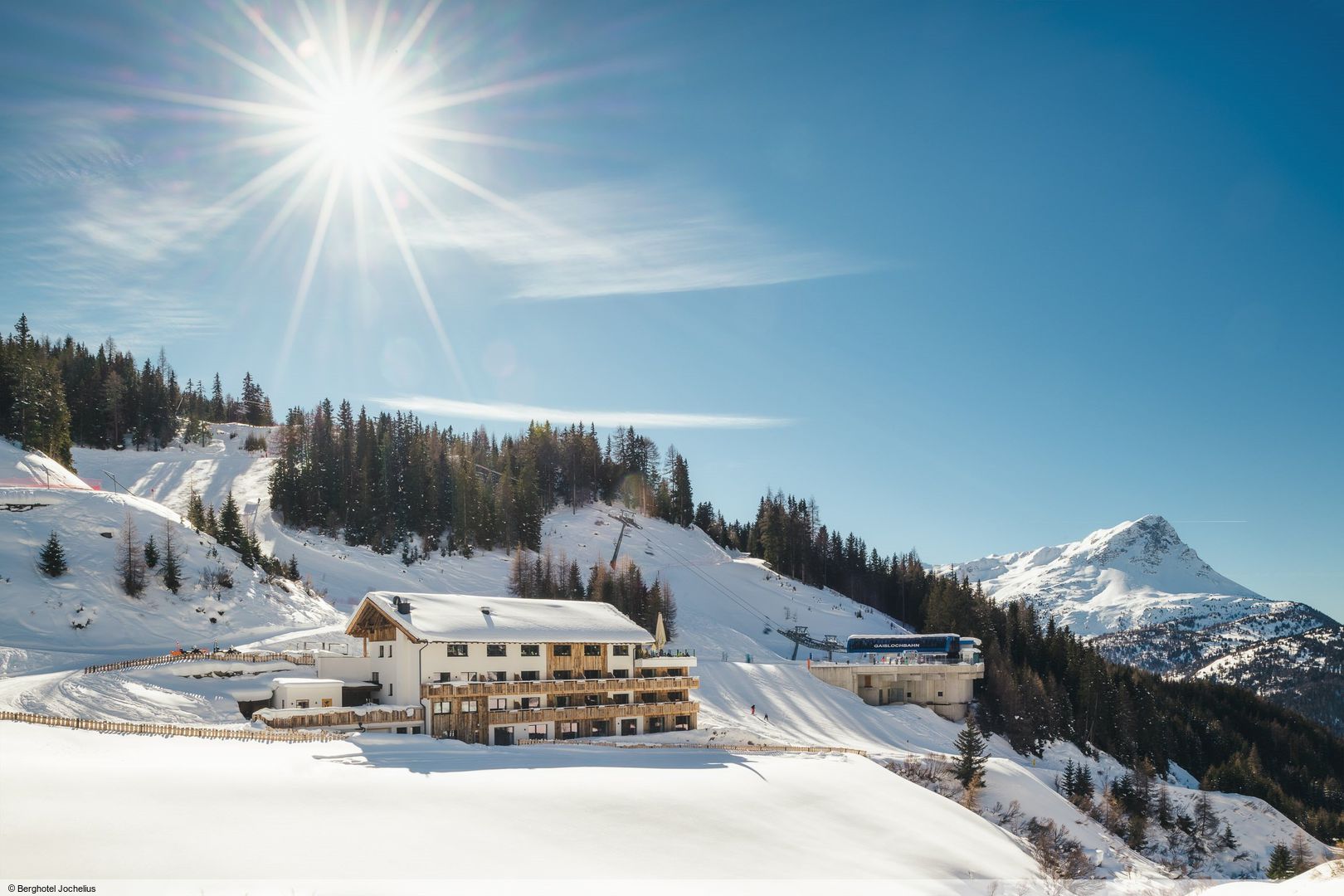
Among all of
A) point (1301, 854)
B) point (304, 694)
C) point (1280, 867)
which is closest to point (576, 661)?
point (304, 694)

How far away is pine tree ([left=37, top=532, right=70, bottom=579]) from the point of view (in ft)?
191

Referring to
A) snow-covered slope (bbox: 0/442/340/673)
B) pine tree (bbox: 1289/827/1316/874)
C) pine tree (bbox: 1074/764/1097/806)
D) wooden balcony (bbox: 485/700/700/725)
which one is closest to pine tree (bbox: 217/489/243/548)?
snow-covered slope (bbox: 0/442/340/673)

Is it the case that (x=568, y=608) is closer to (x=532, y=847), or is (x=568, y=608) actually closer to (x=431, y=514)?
(x=532, y=847)

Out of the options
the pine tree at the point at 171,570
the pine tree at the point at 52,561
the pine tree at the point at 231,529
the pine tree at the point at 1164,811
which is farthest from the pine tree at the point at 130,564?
the pine tree at the point at 1164,811

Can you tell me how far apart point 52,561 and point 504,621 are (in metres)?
36.0

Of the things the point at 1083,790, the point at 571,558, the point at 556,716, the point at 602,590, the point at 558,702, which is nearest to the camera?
the point at 556,716

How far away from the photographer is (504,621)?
156 ft

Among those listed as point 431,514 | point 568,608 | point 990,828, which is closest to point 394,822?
point 990,828

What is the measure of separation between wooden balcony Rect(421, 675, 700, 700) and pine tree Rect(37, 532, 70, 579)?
35.0 m

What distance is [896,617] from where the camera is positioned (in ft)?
452

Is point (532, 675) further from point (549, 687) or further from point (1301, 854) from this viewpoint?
point (1301, 854)

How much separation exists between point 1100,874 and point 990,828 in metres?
7.21

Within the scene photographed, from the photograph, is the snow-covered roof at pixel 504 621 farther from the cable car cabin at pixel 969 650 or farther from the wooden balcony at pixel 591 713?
the cable car cabin at pixel 969 650

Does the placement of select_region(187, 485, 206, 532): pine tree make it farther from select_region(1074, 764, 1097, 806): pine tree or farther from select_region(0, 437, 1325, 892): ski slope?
select_region(1074, 764, 1097, 806): pine tree
